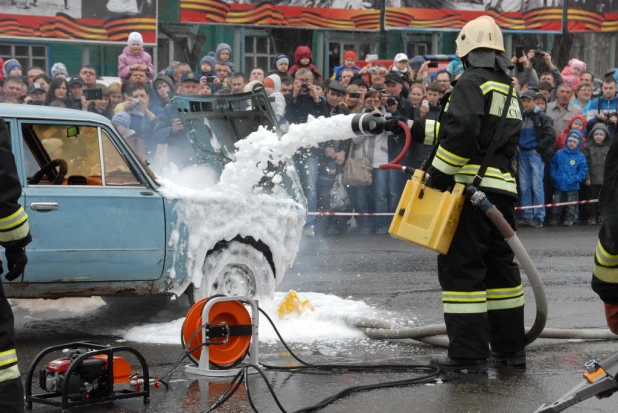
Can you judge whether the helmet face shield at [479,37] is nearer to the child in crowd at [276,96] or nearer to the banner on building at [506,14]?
the child in crowd at [276,96]

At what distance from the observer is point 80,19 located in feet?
54.9

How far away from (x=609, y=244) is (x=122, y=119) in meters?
9.20

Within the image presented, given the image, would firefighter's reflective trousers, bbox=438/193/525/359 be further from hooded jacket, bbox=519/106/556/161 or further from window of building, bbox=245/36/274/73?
window of building, bbox=245/36/274/73

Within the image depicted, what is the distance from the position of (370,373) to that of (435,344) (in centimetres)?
88

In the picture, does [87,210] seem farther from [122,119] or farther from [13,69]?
[13,69]

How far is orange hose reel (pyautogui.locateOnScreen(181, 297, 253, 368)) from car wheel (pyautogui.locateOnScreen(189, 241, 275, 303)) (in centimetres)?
168

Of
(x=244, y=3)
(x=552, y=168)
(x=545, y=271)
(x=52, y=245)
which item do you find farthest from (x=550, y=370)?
(x=244, y=3)

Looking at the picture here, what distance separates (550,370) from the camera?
22.2 ft

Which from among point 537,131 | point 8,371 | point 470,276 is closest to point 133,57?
point 537,131

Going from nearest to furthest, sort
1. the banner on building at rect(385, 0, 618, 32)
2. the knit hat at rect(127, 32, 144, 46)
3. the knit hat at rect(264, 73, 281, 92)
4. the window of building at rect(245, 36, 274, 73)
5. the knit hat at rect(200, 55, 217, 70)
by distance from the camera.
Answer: the knit hat at rect(264, 73, 281, 92) → the knit hat at rect(127, 32, 144, 46) → the knit hat at rect(200, 55, 217, 70) → the banner on building at rect(385, 0, 618, 32) → the window of building at rect(245, 36, 274, 73)

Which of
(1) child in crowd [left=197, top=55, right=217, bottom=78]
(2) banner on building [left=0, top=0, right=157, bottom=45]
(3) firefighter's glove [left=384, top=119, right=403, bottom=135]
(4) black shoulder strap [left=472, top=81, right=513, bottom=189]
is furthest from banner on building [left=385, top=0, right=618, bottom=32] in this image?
(4) black shoulder strap [left=472, top=81, right=513, bottom=189]

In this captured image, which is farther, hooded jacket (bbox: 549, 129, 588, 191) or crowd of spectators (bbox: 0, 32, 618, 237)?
hooded jacket (bbox: 549, 129, 588, 191)

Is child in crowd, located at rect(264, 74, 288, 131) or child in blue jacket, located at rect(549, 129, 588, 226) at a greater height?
child in crowd, located at rect(264, 74, 288, 131)

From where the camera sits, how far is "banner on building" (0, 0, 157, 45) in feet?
53.4
